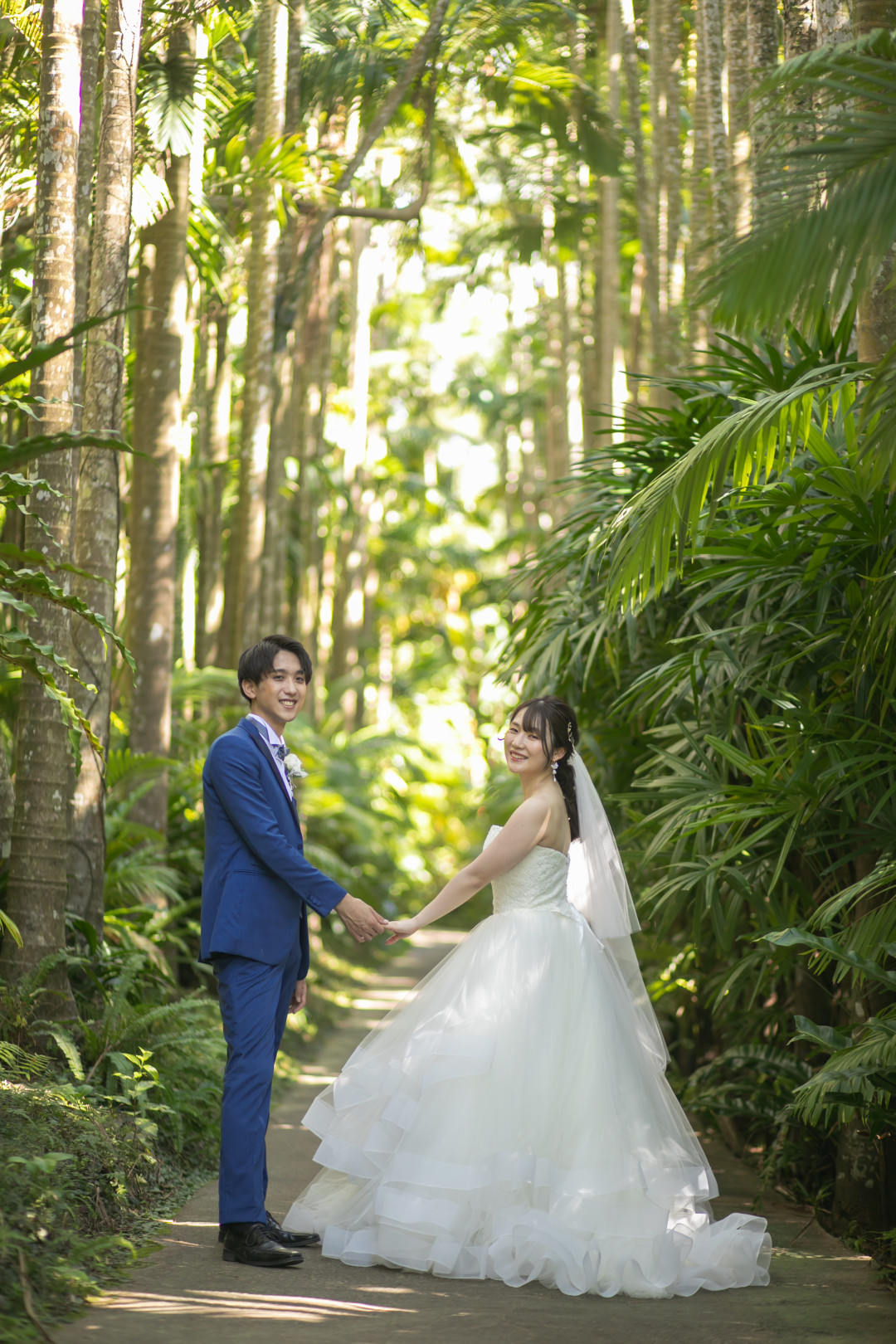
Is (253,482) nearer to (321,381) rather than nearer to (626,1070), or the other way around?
(626,1070)

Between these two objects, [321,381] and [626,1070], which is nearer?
[626,1070]

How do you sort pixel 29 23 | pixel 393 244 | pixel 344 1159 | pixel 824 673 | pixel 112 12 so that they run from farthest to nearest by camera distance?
1. pixel 393 244
2. pixel 29 23
3. pixel 112 12
4. pixel 824 673
5. pixel 344 1159

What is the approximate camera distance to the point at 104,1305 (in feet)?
11.1

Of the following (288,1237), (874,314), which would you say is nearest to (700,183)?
(874,314)

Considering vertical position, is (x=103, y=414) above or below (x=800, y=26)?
below

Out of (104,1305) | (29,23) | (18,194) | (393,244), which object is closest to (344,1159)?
(104,1305)

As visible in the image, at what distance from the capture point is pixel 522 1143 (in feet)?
12.9

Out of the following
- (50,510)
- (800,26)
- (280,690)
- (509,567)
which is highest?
(800,26)

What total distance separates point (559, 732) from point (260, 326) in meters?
5.02

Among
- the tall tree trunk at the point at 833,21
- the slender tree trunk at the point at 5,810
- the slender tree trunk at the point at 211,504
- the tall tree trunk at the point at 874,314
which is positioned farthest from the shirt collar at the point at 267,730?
the slender tree trunk at the point at 211,504

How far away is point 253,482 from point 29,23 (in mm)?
3128

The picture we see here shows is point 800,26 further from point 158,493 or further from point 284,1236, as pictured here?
point 284,1236

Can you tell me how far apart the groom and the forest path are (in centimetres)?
20

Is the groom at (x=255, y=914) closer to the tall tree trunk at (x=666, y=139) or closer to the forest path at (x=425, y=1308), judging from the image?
the forest path at (x=425, y=1308)
